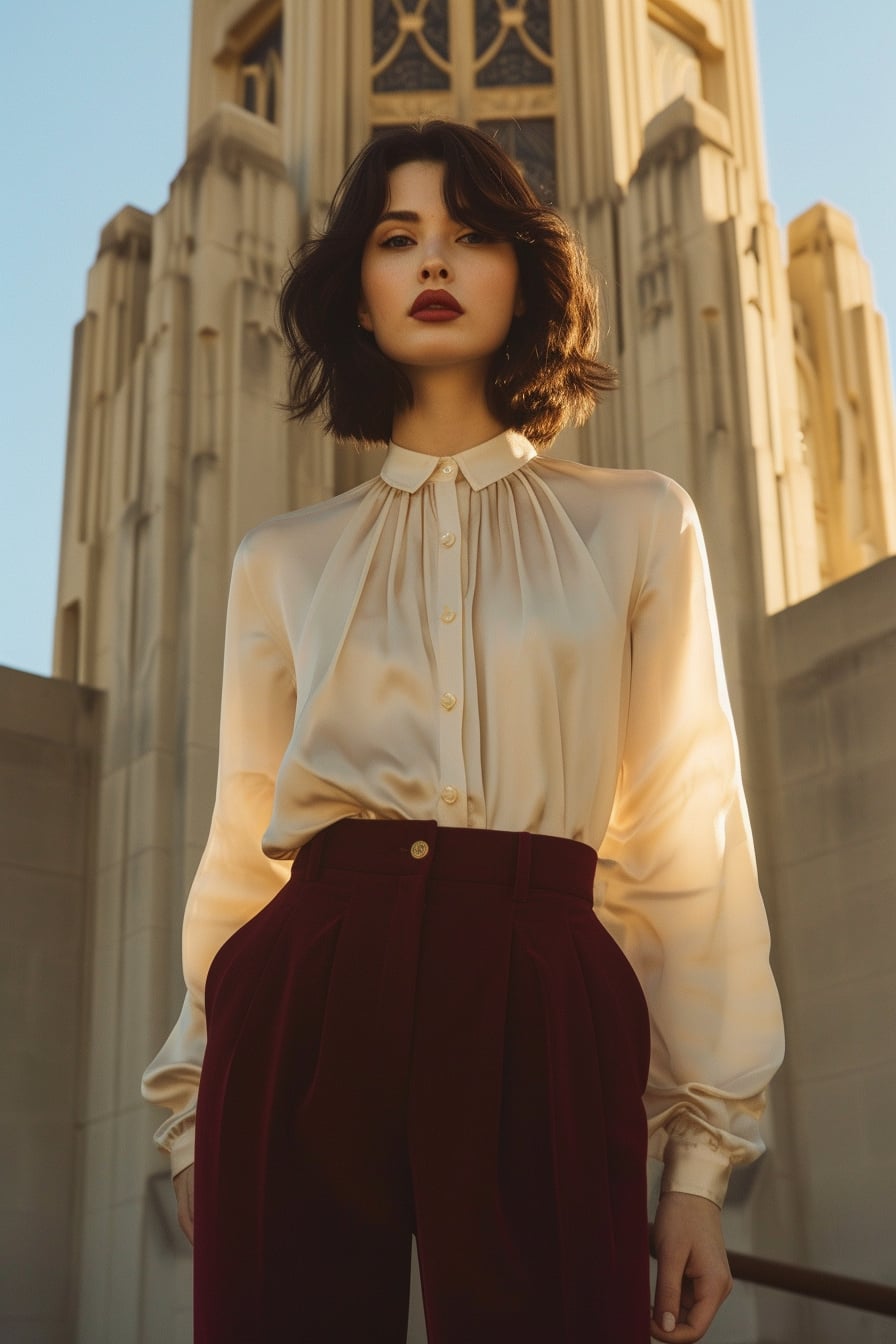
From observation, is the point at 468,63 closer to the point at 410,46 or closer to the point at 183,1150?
the point at 410,46

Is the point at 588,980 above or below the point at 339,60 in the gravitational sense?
below

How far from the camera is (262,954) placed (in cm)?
185

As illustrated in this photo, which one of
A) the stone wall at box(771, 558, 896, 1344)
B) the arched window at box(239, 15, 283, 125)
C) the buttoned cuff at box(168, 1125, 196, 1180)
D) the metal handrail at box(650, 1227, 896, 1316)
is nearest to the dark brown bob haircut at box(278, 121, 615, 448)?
the buttoned cuff at box(168, 1125, 196, 1180)

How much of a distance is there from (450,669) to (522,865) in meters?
0.26

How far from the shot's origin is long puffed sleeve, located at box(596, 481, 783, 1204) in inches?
70.8

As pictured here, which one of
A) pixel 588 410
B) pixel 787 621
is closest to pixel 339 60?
pixel 787 621

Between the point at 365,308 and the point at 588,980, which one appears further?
the point at 365,308

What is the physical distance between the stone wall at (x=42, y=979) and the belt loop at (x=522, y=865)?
7020 millimetres

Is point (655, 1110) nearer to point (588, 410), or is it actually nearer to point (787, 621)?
point (588, 410)

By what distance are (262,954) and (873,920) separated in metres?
5.76

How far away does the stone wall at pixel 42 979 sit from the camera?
7.97m

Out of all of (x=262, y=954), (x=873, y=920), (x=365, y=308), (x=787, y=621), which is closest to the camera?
(x=262, y=954)

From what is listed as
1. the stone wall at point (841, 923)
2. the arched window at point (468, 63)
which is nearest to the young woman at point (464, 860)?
the stone wall at point (841, 923)

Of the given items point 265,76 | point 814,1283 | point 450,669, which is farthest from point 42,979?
point 450,669
